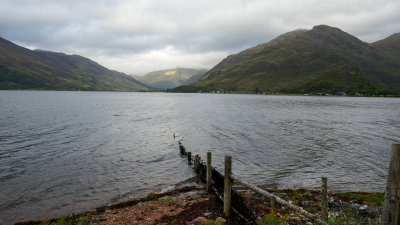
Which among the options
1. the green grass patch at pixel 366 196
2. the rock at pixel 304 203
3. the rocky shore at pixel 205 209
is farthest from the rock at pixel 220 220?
the green grass patch at pixel 366 196

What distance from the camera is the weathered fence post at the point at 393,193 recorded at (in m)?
6.95

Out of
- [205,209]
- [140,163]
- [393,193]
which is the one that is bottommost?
[140,163]

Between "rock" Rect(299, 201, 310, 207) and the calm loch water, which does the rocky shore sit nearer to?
"rock" Rect(299, 201, 310, 207)

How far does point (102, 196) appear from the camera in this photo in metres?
19.3

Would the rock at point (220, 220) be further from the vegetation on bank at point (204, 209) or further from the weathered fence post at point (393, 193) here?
the weathered fence post at point (393, 193)

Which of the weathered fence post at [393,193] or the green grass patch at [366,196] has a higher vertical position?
the weathered fence post at [393,193]

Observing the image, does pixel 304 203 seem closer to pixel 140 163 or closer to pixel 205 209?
pixel 205 209

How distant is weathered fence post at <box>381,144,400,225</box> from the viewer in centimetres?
695

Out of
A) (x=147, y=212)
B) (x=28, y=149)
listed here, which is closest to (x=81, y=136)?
(x=28, y=149)

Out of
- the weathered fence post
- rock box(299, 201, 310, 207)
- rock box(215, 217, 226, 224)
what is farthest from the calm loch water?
the weathered fence post

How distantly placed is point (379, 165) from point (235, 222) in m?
22.3

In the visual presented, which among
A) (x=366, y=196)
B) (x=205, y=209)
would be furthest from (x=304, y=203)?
(x=205, y=209)

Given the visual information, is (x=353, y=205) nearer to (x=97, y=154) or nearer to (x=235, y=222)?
(x=235, y=222)

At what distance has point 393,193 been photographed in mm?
7188
